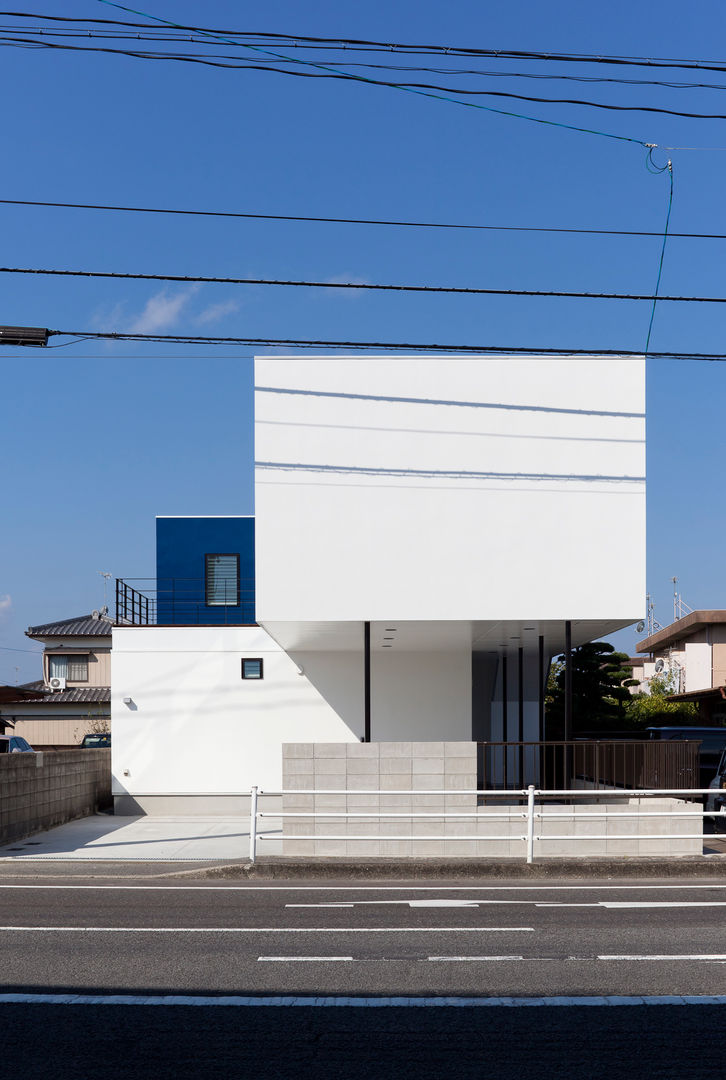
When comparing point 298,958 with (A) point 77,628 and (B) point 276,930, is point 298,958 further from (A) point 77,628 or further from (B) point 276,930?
(A) point 77,628

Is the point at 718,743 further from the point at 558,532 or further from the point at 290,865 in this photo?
the point at 290,865

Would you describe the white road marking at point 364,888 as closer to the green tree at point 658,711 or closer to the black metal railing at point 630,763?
the black metal railing at point 630,763

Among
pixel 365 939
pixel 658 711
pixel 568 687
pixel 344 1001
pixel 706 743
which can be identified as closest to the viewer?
pixel 344 1001

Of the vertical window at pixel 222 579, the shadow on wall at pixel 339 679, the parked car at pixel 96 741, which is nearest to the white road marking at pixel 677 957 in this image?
the shadow on wall at pixel 339 679

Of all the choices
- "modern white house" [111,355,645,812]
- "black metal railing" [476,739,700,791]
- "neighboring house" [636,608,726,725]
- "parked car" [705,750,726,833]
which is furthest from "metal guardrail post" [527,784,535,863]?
"neighboring house" [636,608,726,725]

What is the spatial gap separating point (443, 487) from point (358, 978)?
8.73 m

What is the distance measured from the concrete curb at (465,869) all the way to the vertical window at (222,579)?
1474 centimetres

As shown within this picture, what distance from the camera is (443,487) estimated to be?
A: 14.8 m

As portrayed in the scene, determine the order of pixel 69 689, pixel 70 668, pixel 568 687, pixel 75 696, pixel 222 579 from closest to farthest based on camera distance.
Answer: pixel 568 687 < pixel 222 579 < pixel 75 696 < pixel 69 689 < pixel 70 668

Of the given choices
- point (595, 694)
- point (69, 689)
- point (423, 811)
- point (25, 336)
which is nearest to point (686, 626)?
point (595, 694)

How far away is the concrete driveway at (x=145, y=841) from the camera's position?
13875mm

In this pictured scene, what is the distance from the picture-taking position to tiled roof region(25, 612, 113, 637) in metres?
53.1

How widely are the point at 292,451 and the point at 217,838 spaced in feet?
20.8

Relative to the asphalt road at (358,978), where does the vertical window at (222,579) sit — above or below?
above
